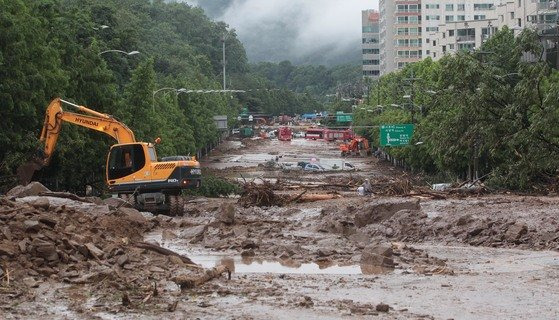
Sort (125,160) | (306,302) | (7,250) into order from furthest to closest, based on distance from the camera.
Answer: (125,160) → (7,250) → (306,302)

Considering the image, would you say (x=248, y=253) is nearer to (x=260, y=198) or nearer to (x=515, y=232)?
(x=515, y=232)

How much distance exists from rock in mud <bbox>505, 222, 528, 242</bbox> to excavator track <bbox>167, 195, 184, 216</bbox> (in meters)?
17.7

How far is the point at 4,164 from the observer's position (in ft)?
158

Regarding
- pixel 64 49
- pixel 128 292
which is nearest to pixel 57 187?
pixel 64 49

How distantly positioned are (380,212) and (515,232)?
7234 mm

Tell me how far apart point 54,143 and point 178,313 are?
1197 inches

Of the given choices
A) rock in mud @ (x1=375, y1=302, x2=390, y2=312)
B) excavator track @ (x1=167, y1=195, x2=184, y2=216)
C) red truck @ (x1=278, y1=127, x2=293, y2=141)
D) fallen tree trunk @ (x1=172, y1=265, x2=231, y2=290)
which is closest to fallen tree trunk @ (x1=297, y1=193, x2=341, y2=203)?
excavator track @ (x1=167, y1=195, x2=184, y2=216)

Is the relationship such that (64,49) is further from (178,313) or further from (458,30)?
(458,30)

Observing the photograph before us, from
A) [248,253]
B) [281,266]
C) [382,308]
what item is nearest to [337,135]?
[248,253]

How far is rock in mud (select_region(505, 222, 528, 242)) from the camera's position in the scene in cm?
3012

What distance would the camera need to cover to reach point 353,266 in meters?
26.1

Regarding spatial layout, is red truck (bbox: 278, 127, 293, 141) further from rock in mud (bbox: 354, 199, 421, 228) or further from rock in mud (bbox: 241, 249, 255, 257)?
rock in mud (bbox: 241, 249, 255, 257)

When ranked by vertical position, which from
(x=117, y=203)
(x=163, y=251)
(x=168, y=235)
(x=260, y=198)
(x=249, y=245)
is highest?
(x=163, y=251)

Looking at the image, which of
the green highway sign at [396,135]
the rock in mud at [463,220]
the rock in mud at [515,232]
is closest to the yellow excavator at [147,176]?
the rock in mud at [463,220]
